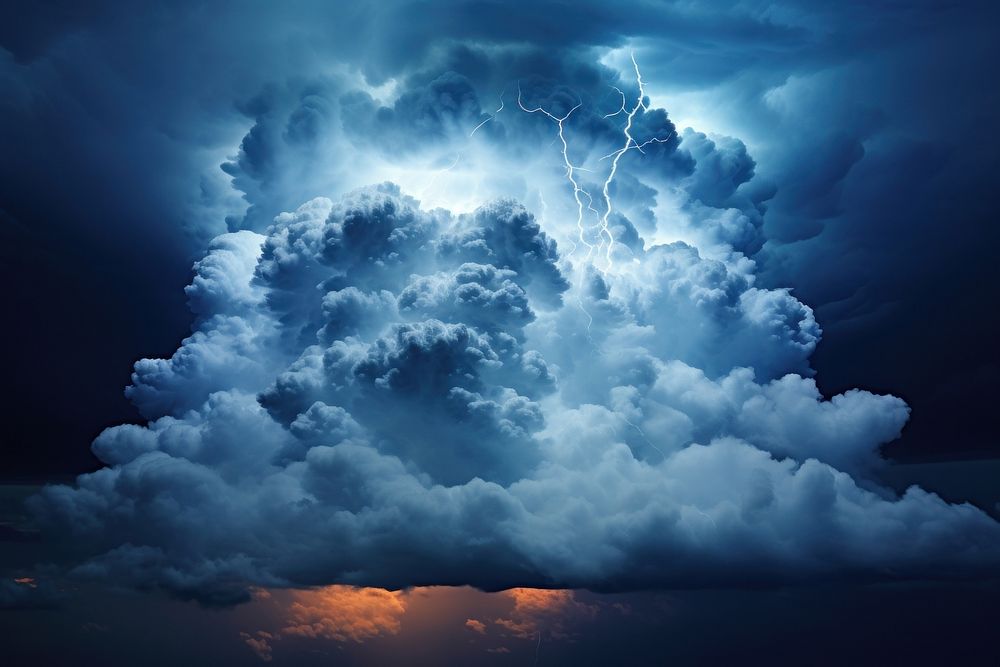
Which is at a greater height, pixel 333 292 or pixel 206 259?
pixel 206 259

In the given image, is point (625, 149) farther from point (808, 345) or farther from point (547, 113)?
point (808, 345)

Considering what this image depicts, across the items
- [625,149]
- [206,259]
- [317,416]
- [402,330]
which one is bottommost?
[317,416]

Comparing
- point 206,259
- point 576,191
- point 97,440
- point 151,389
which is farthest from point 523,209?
point 97,440

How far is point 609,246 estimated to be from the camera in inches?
2835

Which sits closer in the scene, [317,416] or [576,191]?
[317,416]

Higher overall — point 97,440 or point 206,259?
point 206,259

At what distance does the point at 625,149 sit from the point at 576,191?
15.9ft

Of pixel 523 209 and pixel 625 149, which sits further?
pixel 625 149

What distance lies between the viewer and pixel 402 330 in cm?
6397

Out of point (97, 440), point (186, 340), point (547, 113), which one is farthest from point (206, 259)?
point (547, 113)

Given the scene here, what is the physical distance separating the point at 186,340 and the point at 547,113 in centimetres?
3072

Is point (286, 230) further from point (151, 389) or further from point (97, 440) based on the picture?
point (97, 440)

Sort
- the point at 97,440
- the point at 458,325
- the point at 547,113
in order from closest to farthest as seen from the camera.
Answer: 1. the point at 458,325
2. the point at 547,113
3. the point at 97,440

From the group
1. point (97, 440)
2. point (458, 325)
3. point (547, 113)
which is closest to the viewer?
point (458, 325)
